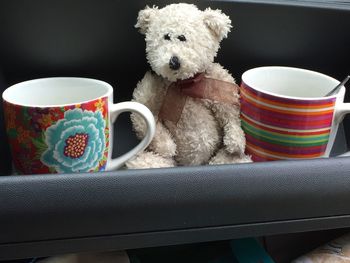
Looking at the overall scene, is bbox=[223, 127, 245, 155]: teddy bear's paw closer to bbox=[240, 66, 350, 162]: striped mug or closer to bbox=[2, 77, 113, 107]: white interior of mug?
bbox=[240, 66, 350, 162]: striped mug

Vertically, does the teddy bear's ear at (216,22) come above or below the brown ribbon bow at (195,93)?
above

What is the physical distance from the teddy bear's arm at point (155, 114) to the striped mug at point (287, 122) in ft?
0.32

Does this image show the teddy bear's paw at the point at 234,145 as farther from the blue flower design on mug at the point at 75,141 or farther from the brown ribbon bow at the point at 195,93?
the blue flower design on mug at the point at 75,141

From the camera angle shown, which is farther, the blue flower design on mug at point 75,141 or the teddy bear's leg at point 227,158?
the teddy bear's leg at point 227,158

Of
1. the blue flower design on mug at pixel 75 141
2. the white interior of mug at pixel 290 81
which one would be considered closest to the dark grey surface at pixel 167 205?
the blue flower design on mug at pixel 75 141

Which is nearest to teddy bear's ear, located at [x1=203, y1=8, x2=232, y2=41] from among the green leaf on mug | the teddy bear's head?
the teddy bear's head

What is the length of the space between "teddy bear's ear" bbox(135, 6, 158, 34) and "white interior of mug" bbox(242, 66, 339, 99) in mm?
146

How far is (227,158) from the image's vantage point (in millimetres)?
548

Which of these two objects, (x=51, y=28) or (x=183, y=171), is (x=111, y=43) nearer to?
(x=51, y=28)

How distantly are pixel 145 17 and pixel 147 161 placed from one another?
18cm

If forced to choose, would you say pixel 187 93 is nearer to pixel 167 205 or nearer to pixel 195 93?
pixel 195 93

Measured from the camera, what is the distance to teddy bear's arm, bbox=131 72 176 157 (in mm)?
539

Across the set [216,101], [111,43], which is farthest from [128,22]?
[216,101]

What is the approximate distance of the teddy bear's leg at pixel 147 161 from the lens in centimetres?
51
